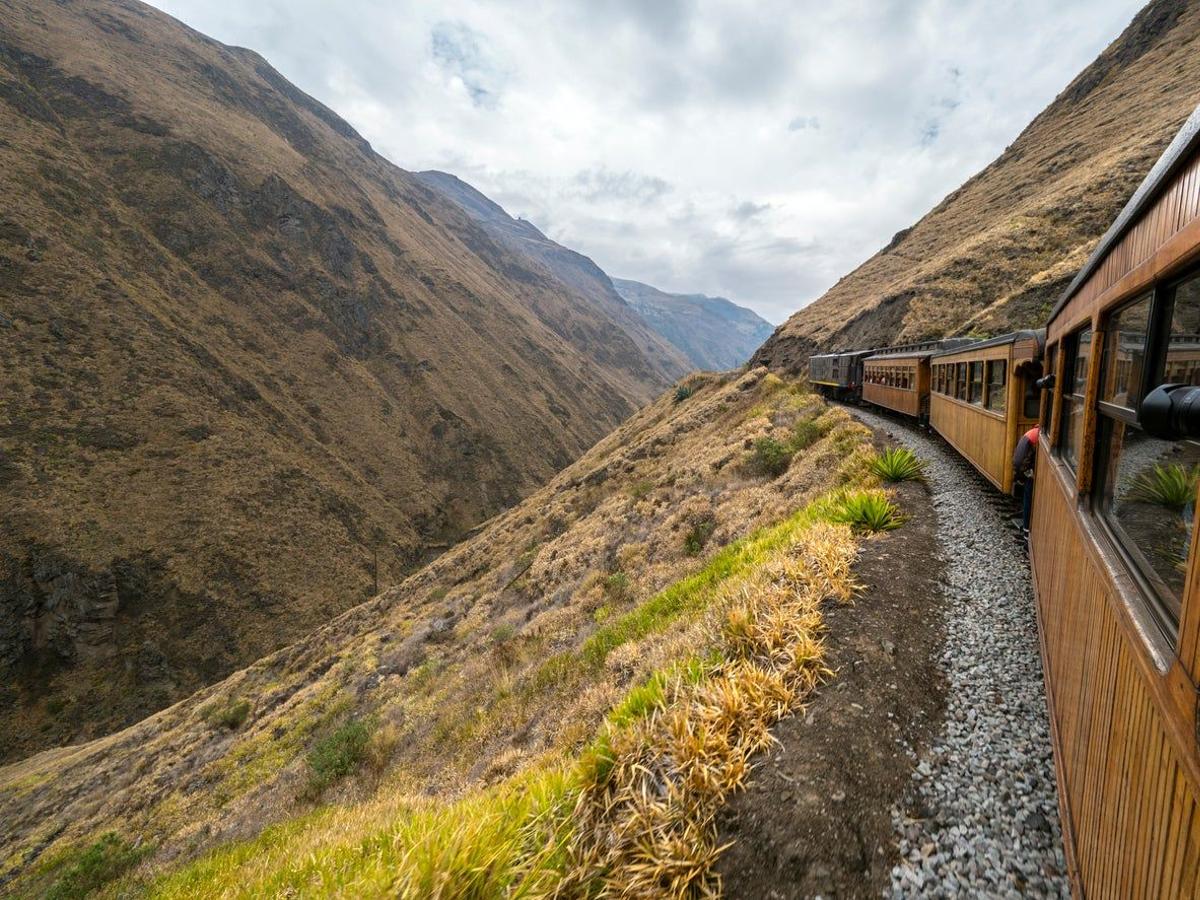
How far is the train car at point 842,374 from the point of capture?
27.5m

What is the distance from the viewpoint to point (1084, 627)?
3092 mm

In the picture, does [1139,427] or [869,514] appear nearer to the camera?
[1139,427]

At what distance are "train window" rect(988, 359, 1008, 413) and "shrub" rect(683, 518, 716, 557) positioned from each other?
6051 mm

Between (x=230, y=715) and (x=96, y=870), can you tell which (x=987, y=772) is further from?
(x=230, y=715)

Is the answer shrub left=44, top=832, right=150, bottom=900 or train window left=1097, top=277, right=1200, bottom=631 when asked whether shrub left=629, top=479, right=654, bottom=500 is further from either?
shrub left=44, top=832, right=150, bottom=900

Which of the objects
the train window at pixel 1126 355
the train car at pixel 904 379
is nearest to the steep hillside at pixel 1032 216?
the train car at pixel 904 379

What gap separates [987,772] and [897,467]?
7.16 m

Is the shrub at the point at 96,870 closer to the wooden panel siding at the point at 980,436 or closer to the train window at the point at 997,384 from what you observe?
the wooden panel siding at the point at 980,436

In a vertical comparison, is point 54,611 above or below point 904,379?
below

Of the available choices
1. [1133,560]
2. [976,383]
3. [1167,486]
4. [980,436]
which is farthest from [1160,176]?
[976,383]

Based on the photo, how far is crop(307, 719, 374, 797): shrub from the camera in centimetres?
1014

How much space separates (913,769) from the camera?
3594 mm

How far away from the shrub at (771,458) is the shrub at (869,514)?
20.6ft

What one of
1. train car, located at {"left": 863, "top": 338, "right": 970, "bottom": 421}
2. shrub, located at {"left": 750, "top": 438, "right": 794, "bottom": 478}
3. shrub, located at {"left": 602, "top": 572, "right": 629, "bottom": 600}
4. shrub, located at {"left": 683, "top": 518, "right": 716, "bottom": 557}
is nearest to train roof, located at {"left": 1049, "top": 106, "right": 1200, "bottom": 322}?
shrub, located at {"left": 683, "top": 518, "right": 716, "bottom": 557}
